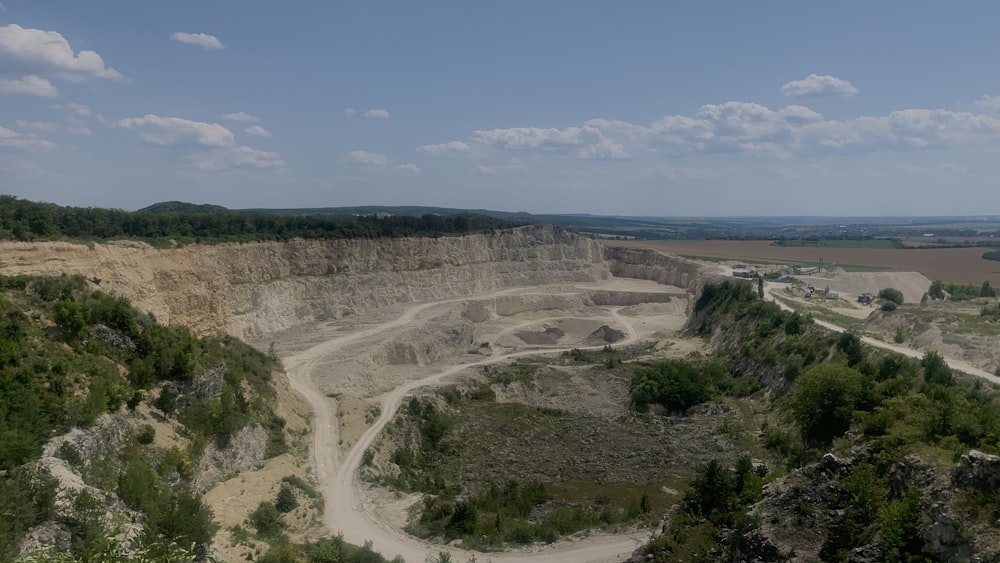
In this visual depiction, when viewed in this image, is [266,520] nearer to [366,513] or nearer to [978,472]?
[366,513]

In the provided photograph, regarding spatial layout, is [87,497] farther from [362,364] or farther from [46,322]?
[362,364]

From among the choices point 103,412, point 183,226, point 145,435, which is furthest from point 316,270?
point 103,412

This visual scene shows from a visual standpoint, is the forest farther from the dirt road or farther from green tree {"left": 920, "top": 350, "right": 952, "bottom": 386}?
the dirt road

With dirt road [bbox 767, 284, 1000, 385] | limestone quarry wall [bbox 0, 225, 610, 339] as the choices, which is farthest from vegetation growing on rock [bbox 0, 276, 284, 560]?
dirt road [bbox 767, 284, 1000, 385]

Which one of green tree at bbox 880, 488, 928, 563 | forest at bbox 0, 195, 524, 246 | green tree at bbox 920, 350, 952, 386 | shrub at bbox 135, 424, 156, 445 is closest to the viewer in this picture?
green tree at bbox 880, 488, 928, 563

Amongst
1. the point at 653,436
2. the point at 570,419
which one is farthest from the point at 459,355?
the point at 653,436

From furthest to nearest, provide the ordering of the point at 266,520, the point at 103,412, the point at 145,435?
the point at 266,520
the point at 145,435
the point at 103,412

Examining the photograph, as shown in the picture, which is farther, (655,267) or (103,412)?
(655,267)
